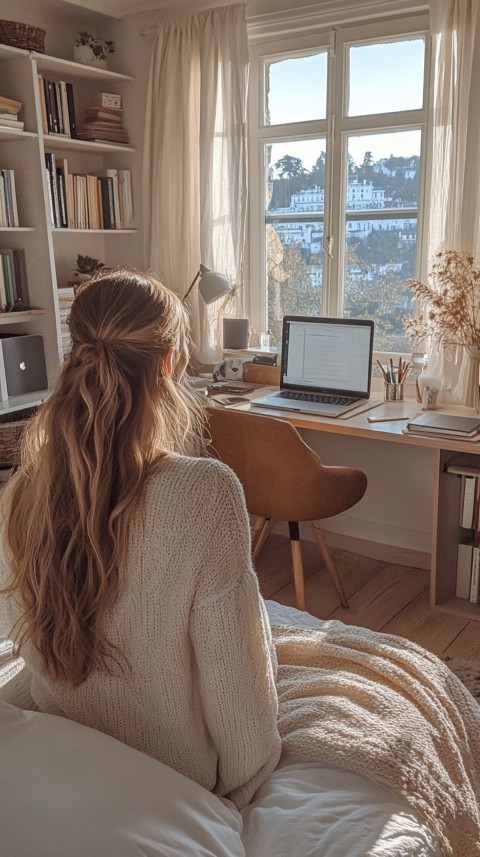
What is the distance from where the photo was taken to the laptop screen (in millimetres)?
2994

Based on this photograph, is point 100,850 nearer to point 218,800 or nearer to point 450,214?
point 218,800

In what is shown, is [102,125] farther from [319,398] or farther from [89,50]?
[319,398]

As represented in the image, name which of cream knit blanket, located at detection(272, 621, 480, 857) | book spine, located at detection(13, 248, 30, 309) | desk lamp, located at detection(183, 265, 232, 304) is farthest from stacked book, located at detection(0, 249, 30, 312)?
cream knit blanket, located at detection(272, 621, 480, 857)

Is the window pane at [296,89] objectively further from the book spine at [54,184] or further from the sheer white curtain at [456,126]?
the book spine at [54,184]

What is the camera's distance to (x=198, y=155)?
11.3 feet

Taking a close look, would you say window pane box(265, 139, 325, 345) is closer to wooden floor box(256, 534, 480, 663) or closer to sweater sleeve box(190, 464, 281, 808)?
wooden floor box(256, 534, 480, 663)

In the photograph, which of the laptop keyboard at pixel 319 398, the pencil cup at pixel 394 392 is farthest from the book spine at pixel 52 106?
the pencil cup at pixel 394 392

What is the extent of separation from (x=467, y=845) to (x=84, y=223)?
3.10 metres

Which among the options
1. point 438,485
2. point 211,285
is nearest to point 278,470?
point 438,485

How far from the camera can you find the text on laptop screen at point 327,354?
3.00m

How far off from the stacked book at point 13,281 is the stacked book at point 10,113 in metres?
0.52

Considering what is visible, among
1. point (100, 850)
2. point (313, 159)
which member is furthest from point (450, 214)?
point (100, 850)

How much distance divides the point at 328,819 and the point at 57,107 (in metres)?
3.17

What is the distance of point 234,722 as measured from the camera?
42.8 inches
